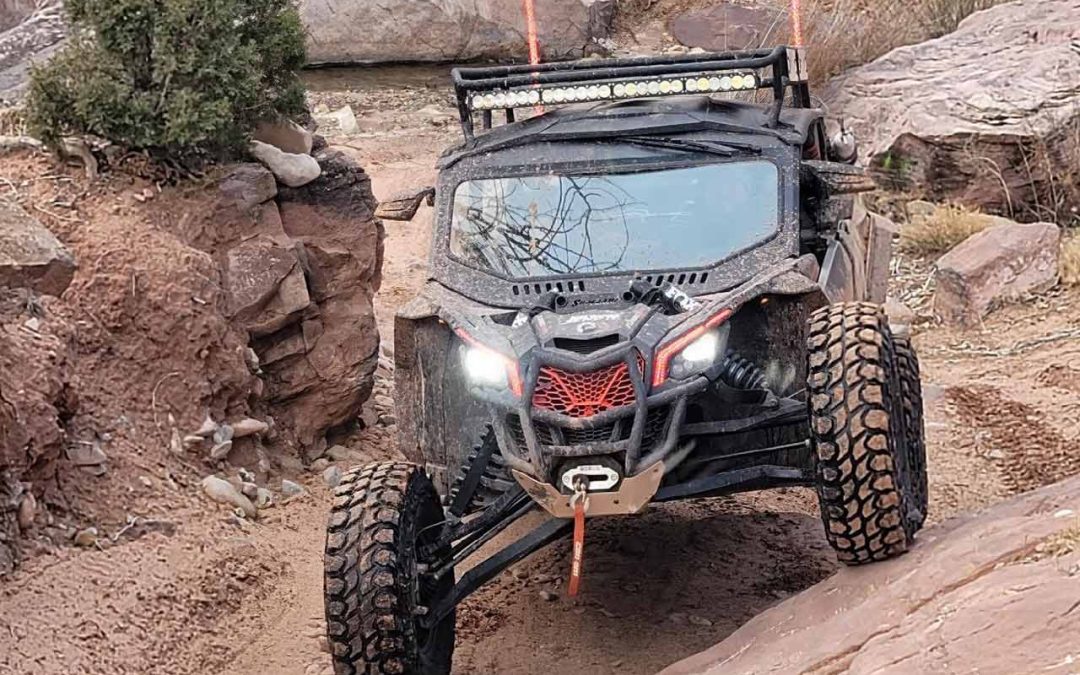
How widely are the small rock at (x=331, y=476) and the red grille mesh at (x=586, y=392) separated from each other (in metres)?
3.41

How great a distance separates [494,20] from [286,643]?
12663mm

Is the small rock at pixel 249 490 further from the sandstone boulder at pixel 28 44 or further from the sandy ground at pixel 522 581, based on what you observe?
the sandstone boulder at pixel 28 44

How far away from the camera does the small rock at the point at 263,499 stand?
7.60 meters

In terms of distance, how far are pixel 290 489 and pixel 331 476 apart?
321 mm

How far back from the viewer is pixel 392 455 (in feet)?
28.7

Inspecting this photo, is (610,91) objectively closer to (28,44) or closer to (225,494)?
(225,494)

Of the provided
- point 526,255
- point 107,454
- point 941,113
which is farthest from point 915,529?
point 941,113

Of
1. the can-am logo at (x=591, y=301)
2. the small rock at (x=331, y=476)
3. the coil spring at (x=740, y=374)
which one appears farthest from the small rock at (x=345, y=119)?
the coil spring at (x=740, y=374)

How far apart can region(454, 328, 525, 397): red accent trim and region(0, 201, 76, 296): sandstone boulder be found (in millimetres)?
2679

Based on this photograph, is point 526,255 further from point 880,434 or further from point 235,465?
point 235,465

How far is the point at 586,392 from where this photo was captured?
15.8ft

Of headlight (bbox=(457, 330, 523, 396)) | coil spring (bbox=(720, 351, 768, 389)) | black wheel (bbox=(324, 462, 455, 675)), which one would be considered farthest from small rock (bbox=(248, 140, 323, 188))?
coil spring (bbox=(720, 351, 768, 389))

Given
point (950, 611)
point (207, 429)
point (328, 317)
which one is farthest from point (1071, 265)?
point (950, 611)

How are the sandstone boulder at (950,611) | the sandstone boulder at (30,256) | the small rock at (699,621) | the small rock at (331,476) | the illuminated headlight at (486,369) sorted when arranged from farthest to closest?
the small rock at (331,476) → the sandstone boulder at (30,256) → the small rock at (699,621) → the illuminated headlight at (486,369) → the sandstone boulder at (950,611)
